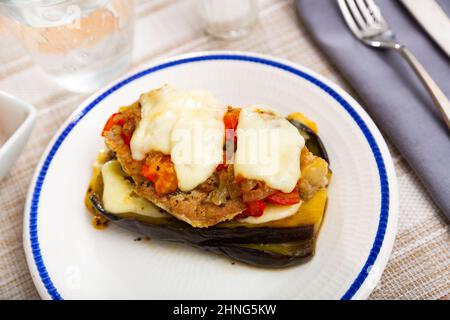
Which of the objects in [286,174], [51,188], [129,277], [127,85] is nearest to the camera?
[286,174]

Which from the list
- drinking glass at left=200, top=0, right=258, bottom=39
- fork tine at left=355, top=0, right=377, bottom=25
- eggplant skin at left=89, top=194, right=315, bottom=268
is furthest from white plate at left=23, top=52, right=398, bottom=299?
fork tine at left=355, top=0, right=377, bottom=25

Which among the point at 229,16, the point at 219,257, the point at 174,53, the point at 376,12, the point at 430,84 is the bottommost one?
the point at 219,257

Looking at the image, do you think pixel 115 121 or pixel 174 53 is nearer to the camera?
pixel 115 121

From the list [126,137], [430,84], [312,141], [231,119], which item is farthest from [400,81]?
[126,137]

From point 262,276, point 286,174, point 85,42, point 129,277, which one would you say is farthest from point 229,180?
point 85,42

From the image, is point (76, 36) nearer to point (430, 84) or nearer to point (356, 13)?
point (356, 13)

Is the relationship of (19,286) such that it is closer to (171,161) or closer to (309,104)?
(171,161)
